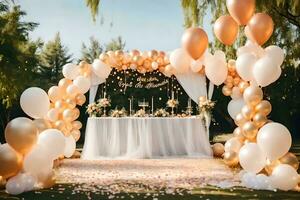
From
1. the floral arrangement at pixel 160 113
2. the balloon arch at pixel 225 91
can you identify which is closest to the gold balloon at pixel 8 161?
the balloon arch at pixel 225 91

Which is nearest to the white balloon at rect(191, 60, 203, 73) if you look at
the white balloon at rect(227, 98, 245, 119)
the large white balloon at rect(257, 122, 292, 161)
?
the white balloon at rect(227, 98, 245, 119)

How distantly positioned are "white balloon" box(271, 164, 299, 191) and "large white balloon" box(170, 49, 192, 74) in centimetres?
491

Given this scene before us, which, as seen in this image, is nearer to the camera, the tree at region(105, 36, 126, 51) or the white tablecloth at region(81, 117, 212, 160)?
the white tablecloth at region(81, 117, 212, 160)

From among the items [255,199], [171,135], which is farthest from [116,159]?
[255,199]

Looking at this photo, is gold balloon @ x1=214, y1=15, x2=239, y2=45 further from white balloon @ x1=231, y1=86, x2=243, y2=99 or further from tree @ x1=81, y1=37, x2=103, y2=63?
tree @ x1=81, y1=37, x2=103, y2=63

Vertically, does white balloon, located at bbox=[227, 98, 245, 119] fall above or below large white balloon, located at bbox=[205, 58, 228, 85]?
below

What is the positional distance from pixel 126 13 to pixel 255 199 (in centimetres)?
1864

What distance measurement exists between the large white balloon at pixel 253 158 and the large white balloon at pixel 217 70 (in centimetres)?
353

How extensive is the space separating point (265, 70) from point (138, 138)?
4.31 meters

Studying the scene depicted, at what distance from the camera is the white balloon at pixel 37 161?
590 cm

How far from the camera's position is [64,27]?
26250mm

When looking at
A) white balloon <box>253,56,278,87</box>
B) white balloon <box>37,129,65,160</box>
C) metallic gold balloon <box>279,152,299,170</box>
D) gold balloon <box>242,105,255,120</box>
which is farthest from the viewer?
gold balloon <box>242,105,255,120</box>

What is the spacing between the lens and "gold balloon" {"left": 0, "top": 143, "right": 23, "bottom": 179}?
5.61 m

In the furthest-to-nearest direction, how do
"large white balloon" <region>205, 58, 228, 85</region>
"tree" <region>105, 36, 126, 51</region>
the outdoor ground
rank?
"tree" <region>105, 36, 126, 51</region>, "large white balloon" <region>205, 58, 228, 85</region>, the outdoor ground
